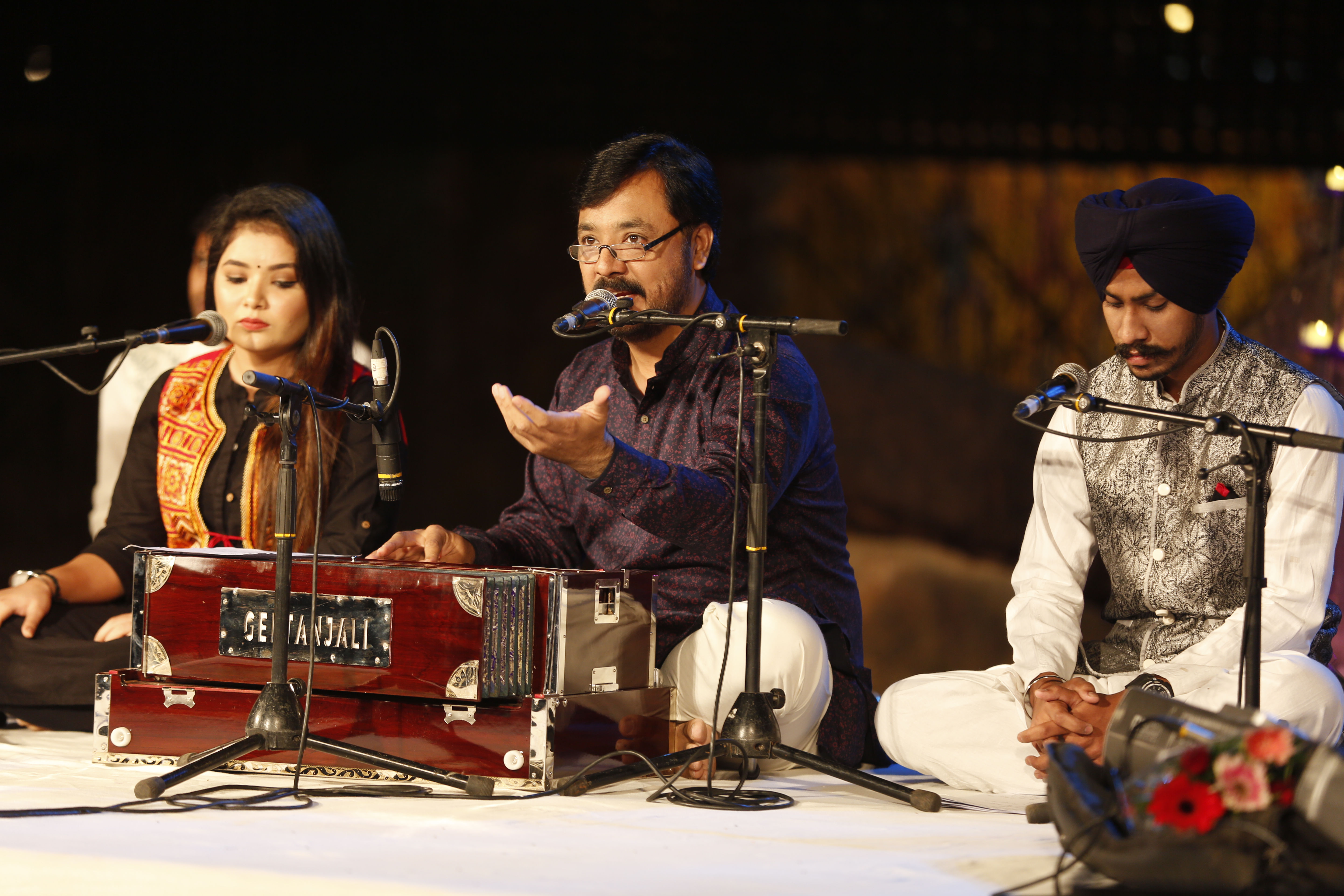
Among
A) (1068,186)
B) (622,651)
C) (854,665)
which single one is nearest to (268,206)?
(622,651)

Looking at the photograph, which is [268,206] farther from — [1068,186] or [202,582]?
[1068,186]

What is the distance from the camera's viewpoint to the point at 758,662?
106 inches

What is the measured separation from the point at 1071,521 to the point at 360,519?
6.24 feet

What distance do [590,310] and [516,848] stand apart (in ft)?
3.66

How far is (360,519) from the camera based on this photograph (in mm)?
3701

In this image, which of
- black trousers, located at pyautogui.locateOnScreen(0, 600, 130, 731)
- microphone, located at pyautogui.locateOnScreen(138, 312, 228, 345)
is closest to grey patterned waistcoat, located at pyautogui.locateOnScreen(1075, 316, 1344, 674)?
microphone, located at pyautogui.locateOnScreen(138, 312, 228, 345)

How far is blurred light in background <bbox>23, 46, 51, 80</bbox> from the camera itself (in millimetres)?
6367

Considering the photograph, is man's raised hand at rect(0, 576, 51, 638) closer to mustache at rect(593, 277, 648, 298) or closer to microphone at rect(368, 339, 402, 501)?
microphone at rect(368, 339, 402, 501)

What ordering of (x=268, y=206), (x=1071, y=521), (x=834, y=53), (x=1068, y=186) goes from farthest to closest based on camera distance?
(x=1068, y=186) → (x=834, y=53) → (x=268, y=206) → (x=1071, y=521)

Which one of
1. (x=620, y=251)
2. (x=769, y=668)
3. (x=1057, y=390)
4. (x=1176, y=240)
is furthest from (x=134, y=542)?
(x=1176, y=240)

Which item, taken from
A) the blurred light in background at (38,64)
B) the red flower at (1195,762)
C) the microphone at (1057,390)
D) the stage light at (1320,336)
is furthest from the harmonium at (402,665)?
the blurred light in background at (38,64)

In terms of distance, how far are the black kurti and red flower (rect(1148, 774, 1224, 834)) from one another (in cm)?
231

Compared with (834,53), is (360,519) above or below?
below

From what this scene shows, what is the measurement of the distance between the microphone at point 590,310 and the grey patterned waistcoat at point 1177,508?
120 cm
